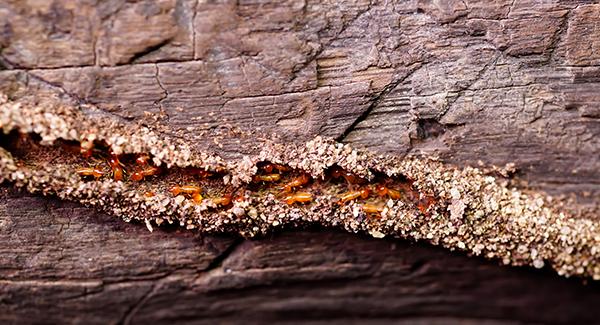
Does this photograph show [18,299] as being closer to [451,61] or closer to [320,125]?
[320,125]

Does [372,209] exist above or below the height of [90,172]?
below

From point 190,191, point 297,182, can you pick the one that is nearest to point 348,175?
point 297,182

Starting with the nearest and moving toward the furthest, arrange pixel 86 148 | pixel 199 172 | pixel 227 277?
1. pixel 86 148
2. pixel 199 172
3. pixel 227 277

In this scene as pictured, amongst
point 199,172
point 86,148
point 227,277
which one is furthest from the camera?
point 227,277

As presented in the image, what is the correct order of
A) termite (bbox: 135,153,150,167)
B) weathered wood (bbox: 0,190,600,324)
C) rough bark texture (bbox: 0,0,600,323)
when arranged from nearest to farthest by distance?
rough bark texture (bbox: 0,0,600,323), termite (bbox: 135,153,150,167), weathered wood (bbox: 0,190,600,324)

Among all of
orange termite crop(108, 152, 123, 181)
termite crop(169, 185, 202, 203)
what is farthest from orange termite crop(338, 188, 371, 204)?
orange termite crop(108, 152, 123, 181)

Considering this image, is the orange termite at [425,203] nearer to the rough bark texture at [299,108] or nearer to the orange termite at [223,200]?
the rough bark texture at [299,108]

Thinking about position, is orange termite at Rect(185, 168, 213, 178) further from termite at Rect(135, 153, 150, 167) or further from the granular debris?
termite at Rect(135, 153, 150, 167)

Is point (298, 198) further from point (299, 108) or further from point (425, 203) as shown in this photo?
point (425, 203)
